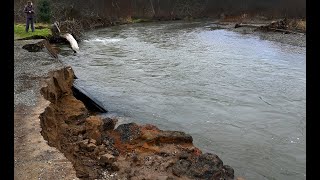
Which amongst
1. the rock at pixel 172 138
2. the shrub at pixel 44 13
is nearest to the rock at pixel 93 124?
the rock at pixel 172 138

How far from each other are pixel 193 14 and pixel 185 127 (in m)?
47.7

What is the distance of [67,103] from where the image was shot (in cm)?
1029

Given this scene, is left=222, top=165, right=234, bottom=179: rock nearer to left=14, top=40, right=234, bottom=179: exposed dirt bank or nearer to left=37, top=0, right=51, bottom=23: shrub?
left=14, top=40, right=234, bottom=179: exposed dirt bank

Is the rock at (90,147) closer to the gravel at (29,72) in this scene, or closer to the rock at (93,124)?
the rock at (93,124)

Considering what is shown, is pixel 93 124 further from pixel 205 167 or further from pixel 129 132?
pixel 205 167

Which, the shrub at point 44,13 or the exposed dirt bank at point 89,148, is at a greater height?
the shrub at point 44,13

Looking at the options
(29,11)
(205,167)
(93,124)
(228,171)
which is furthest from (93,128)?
(29,11)

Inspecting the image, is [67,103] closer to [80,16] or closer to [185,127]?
[185,127]

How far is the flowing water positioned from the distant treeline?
17.6 meters

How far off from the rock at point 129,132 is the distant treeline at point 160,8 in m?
30.0

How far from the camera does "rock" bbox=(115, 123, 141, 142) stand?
322 inches


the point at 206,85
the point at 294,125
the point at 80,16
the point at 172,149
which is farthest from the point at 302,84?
the point at 80,16

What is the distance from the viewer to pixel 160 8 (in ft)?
180

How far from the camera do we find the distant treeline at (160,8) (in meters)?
42.1
